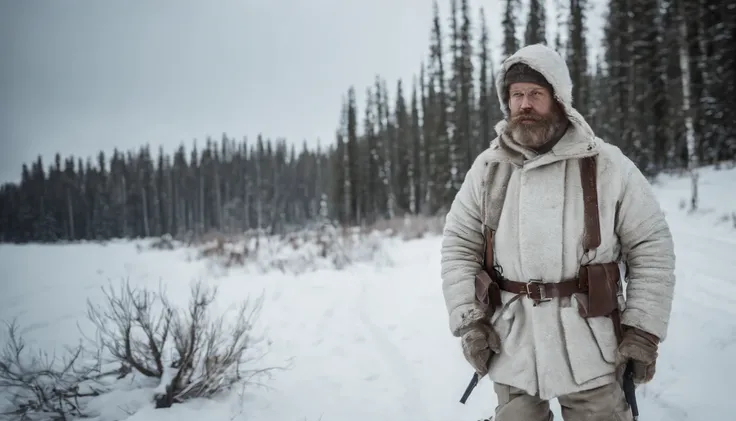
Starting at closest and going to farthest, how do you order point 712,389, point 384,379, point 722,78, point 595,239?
point 595,239 → point 712,389 → point 384,379 → point 722,78

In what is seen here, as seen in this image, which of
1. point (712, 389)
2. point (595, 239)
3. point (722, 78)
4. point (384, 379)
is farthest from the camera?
point (722, 78)

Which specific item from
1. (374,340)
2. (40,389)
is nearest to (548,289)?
(374,340)

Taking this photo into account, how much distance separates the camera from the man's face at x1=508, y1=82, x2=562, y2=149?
172 centimetres

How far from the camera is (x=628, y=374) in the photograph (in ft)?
5.31

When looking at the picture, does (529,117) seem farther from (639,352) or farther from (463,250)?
(639,352)

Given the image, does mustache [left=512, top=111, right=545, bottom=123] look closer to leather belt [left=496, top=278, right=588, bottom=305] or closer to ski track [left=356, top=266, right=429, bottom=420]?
leather belt [left=496, top=278, right=588, bottom=305]

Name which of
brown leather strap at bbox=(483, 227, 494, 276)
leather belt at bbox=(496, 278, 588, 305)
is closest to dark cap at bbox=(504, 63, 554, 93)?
brown leather strap at bbox=(483, 227, 494, 276)

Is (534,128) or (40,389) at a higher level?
(534,128)

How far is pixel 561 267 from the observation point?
63.5 inches

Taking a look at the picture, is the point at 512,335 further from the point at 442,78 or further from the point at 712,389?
the point at 442,78

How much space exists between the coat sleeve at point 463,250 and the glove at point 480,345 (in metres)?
0.05

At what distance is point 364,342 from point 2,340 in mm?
3831

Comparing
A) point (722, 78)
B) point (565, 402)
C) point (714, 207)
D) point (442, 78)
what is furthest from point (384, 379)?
point (442, 78)

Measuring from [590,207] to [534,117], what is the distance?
17.9 inches
